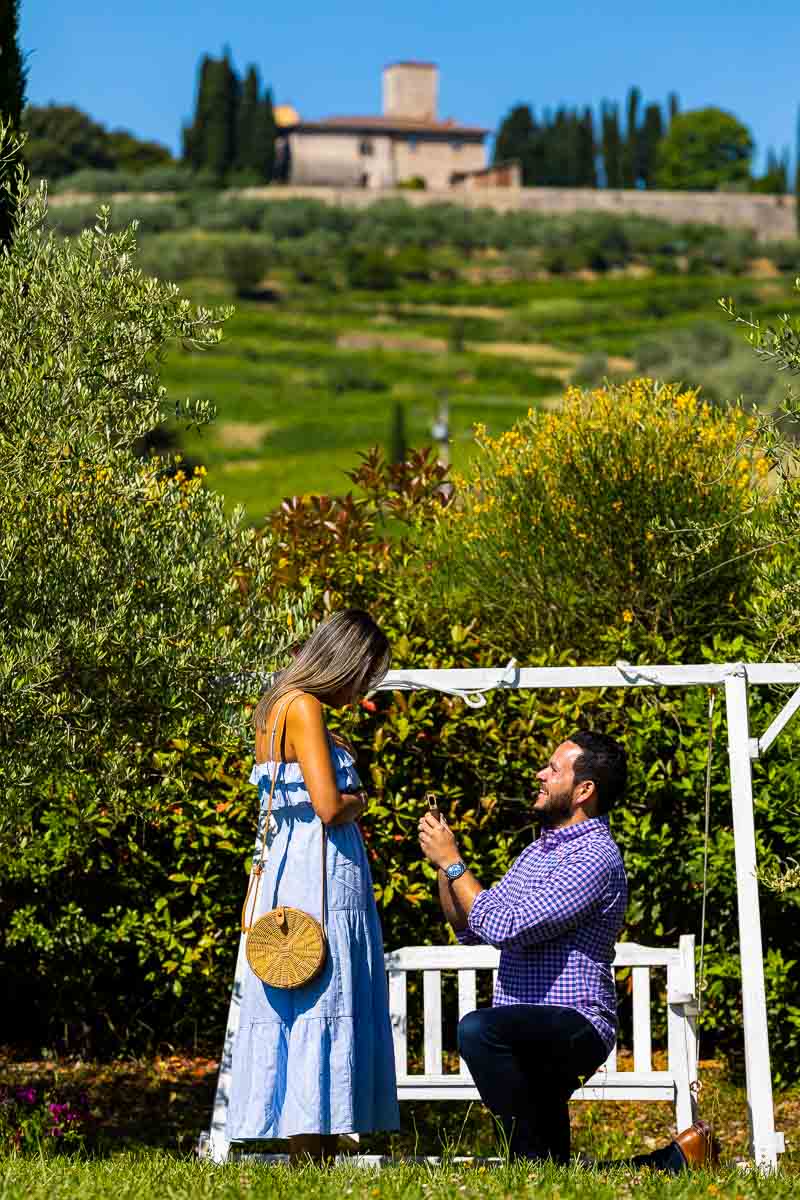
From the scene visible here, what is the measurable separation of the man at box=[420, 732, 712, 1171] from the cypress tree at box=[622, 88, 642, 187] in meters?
118

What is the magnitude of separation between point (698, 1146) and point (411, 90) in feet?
412

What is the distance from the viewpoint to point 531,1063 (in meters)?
4.51

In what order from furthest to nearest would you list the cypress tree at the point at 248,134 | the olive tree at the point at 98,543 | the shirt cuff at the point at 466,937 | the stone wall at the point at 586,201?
the cypress tree at the point at 248,134 → the stone wall at the point at 586,201 → the olive tree at the point at 98,543 → the shirt cuff at the point at 466,937

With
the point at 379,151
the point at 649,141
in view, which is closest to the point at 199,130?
the point at 379,151

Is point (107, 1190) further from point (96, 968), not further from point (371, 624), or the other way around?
point (96, 968)

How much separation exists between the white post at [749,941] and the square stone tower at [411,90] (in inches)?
4821

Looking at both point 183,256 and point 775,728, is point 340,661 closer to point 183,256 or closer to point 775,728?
point 775,728

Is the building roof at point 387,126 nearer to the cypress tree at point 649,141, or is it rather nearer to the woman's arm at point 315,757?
the cypress tree at point 649,141

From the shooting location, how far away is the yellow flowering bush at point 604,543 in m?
8.01

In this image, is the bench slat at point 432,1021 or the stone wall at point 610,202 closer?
the bench slat at point 432,1021

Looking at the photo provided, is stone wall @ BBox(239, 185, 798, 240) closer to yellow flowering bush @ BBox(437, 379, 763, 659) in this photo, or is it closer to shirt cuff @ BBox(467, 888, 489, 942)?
yellow flowering bush @ BBox(437, 379, 763, 659)

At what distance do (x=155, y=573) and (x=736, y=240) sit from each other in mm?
97673

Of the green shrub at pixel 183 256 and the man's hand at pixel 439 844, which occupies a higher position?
the green shrub at pixel 183 256

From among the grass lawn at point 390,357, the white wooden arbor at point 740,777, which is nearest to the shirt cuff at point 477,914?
the white wooden arbor at point 740,777
